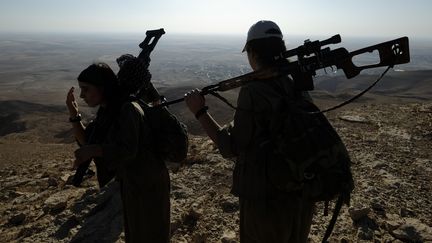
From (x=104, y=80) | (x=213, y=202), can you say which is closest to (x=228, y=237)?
(x=213, y=202)

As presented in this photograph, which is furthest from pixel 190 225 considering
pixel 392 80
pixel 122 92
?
pixel 392 80

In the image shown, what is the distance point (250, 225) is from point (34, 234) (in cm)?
314

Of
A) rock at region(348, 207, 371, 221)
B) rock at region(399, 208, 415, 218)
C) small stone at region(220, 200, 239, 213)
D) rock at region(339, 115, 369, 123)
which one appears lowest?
rock at region(399, 208, 415, 218)

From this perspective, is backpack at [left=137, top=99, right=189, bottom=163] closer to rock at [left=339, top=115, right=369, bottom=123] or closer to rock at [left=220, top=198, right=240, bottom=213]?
rock at [left=220, top=198, right=240, bottom=213]

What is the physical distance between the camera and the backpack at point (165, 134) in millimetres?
2482

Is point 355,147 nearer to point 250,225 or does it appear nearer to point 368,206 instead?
point 368,206

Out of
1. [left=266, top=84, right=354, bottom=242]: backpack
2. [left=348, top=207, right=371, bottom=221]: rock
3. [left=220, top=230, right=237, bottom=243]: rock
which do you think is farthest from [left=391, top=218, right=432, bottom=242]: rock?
[left=266, top=84, right=354, bottom=242]: backpack

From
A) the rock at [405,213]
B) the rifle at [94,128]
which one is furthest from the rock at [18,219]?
the rock at [405,213]

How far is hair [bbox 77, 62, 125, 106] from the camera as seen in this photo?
2.35 metres

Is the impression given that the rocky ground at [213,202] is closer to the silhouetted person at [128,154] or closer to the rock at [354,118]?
the rock at [354,118]

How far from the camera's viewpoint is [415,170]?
5.36 m

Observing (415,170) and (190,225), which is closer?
(190,225)

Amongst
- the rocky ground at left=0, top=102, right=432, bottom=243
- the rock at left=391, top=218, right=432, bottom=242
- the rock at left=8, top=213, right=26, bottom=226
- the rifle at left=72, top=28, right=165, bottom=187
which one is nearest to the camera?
the rifle at left=72, top=28, right=165, bottom=187

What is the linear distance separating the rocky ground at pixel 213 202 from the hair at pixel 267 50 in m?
2.17
